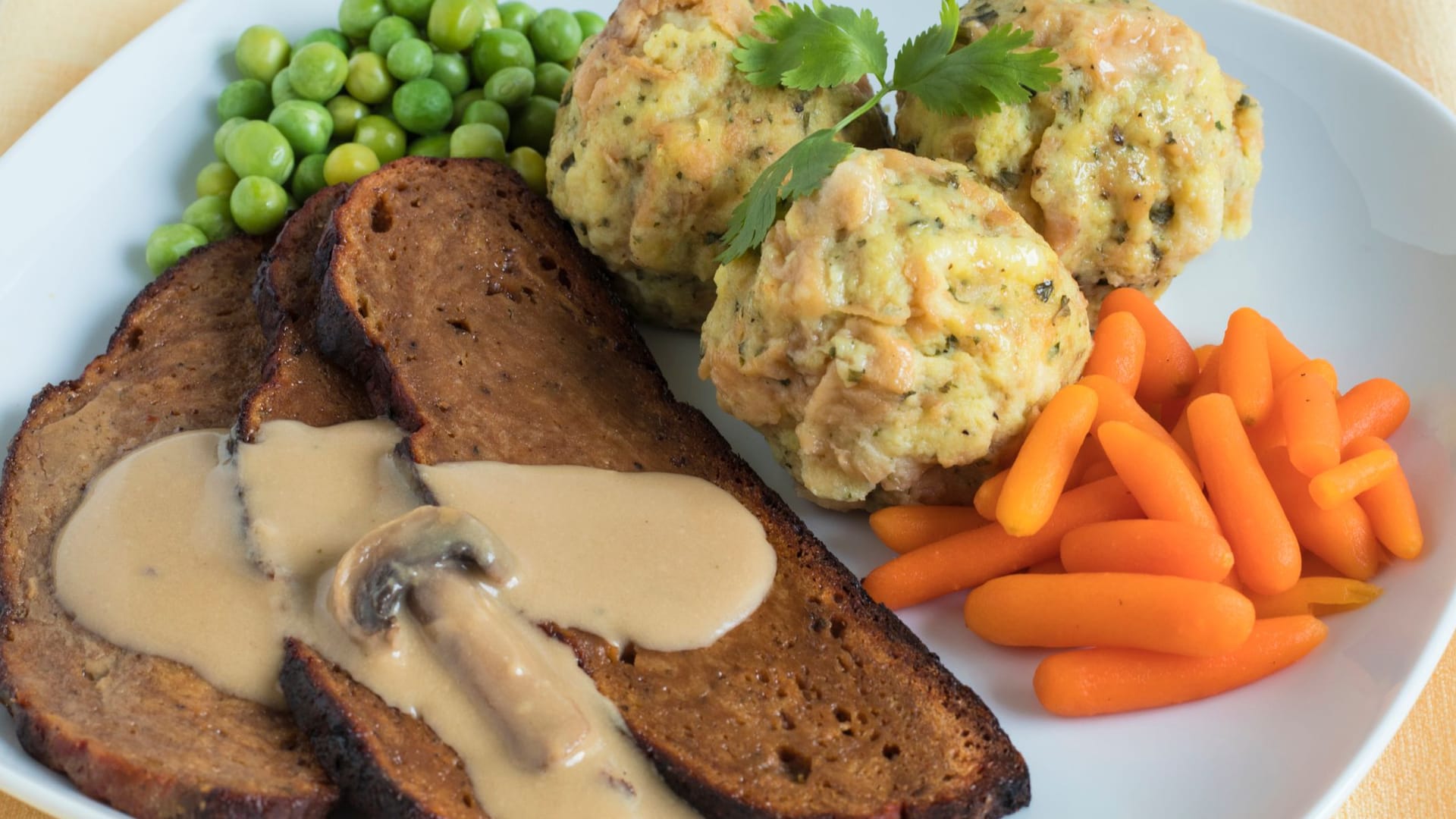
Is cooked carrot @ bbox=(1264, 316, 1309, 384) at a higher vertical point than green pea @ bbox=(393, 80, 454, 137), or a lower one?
lower

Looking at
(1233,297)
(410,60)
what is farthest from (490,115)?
(1233,297)

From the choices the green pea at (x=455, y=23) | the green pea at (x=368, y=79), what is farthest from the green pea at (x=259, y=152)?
the green pea at (x=455, y=23)

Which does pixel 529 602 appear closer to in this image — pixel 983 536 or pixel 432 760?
pixel 432 760

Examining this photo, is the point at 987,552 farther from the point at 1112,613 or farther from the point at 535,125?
the point at 535,125

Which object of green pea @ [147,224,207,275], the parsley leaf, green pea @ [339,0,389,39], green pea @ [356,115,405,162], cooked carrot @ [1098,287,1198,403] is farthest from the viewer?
green pea @ [339,0,389,39]

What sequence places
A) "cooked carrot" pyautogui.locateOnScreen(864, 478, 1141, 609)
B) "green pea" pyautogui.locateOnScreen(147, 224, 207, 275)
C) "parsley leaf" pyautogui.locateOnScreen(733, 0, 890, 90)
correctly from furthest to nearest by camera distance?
"green pea" pyautogui.locateOnScreen(147, 224, 207, 275), "parsley leaf" pyautogui.locateOnScreen(733, 0, 890, 90), "cooked carrot" pyautogui.locateOnScreen(864, 478, 1141, 609)

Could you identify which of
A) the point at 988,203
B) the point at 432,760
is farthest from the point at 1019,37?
the point at 432,760

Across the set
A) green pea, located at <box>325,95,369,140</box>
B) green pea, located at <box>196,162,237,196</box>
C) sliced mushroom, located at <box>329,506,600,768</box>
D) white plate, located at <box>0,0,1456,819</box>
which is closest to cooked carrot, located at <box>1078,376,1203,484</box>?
white plate, located at <box>0,0,1456,819</box>

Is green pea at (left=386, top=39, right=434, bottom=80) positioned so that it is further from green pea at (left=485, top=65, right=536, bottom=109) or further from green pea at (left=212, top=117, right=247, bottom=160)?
green pea at (left=212, top=117, right=247, bottom=160)
